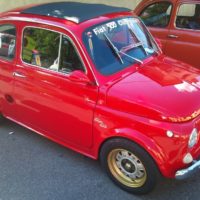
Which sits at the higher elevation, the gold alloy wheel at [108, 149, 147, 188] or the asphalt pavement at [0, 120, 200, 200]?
the gold alloy wheel at [108, 149, 147, 188]

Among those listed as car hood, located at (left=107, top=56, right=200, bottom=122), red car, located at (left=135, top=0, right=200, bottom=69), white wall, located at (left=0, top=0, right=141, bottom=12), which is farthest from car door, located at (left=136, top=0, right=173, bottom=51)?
white wall, located at (left=0, top=0, right=141, bottom=12)

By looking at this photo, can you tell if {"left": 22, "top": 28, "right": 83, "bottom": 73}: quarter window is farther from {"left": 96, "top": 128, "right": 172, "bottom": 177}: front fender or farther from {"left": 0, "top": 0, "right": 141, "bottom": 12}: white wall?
{"left": 0, "top": 0, "right": 141, "bottom": 12}: white wall

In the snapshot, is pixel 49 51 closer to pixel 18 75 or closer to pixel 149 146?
pixel 18 75

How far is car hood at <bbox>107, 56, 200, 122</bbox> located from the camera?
3.38 meters

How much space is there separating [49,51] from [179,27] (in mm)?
2752

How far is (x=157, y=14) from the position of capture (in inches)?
244

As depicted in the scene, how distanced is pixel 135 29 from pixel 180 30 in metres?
1.80

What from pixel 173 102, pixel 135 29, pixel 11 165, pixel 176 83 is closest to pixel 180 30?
pixel 135 29

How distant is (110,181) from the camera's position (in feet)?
13.3

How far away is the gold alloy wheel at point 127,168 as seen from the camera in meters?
3.67

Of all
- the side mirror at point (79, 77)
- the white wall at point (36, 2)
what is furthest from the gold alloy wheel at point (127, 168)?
the white wall at point (36, 2)

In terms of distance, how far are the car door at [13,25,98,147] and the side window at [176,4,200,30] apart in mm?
2763

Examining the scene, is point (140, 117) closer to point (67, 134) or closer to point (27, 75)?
point (67, 134)

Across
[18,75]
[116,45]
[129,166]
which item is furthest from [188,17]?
[129,166]
